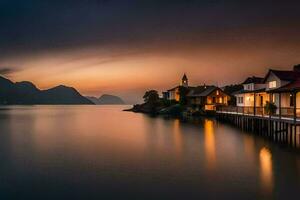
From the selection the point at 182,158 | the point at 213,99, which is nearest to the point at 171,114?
the point at 213,99

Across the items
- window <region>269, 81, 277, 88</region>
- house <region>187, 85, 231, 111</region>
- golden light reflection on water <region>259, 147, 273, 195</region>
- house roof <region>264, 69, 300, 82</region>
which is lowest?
golden light reflection on water <region>259, 147, 273, 195</region>

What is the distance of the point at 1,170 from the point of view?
22891mm

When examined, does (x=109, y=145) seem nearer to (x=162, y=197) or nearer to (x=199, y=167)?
(x=199, y=167)

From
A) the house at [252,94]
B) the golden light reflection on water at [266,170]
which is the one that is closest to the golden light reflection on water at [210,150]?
the golden light reflection on water at [266,170]

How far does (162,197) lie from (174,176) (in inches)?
168

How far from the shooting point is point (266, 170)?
69.9 ft

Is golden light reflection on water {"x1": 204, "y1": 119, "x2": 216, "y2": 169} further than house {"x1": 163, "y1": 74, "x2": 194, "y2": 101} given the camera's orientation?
No

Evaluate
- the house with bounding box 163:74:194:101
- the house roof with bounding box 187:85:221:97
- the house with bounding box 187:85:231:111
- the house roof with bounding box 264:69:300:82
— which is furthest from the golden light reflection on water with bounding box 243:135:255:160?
the house with bounding box 163:74:194:101

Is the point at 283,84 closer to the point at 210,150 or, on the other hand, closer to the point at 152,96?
the point at 210,150

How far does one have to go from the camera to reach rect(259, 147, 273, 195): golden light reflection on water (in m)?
17.2

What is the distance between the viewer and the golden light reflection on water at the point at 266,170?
677 inches

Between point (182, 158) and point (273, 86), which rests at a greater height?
point (273, 86)

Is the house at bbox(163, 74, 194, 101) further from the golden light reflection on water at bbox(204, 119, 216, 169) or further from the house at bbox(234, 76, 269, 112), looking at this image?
the golden light reflection on water at bbox(204, 119, 216, 169)

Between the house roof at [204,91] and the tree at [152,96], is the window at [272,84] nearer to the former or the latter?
the house roof at [204,91]
